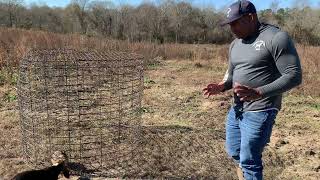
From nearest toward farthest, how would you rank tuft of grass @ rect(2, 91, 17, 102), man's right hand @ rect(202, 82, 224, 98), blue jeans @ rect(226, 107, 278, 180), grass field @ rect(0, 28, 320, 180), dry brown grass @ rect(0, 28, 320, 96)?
blue jeans @ rect(226, 107, 278, 180) → man's right hand @ rect(202, 82, 224, 98) → grass field @ rect(0, 28, 320, 180) → tuft of grass @ rect(2, 91, 17, 102) → dry brown grass @ rect(0, 28, 320, 96)

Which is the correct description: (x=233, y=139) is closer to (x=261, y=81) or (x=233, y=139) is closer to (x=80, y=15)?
(x=261, y=81)

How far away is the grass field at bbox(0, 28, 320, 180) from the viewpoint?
5.12 metres

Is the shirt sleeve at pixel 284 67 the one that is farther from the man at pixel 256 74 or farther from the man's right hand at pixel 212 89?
the man's right hand at pixel 212 89

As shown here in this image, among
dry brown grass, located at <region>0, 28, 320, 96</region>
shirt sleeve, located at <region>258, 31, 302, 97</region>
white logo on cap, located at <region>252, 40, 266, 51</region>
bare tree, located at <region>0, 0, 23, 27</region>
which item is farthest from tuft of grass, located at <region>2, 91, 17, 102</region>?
bare tree, located at <region>0, 0, 23, 27</region>

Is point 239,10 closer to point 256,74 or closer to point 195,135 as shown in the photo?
point 256,74

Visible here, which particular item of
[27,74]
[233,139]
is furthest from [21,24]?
[233,139]

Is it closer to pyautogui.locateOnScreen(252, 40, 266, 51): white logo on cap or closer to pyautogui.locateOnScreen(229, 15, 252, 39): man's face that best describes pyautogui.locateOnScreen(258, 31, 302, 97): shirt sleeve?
pyautogui.locateOnScreen(252, 40, 266, 51): white logo on cap

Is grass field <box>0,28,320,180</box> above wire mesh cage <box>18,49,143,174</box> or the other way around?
the other way around

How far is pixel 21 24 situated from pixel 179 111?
27.8m

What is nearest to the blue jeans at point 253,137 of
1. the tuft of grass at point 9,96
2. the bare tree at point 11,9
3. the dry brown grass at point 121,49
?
the tuft of grass at point 9,96

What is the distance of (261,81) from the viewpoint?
3.25 metres

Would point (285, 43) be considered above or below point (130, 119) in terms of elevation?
above

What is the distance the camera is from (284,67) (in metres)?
3.05

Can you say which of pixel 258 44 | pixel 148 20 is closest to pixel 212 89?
pixel 258 44
